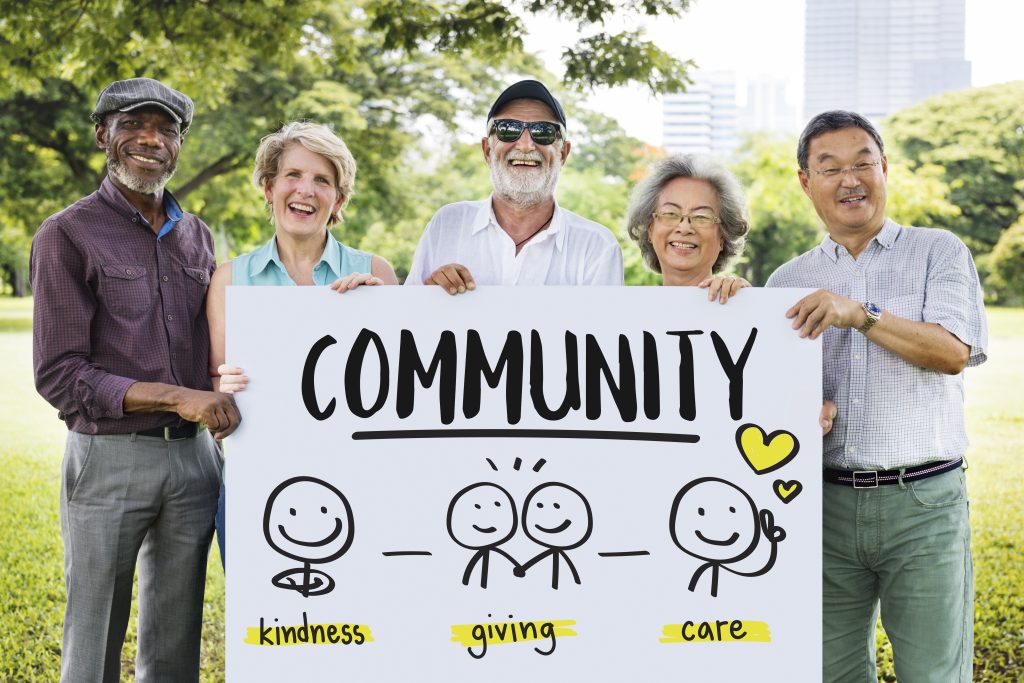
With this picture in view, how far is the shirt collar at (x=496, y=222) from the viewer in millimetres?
2992

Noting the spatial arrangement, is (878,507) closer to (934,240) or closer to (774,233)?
(934,240)

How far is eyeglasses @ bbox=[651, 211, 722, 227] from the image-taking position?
2764 mm

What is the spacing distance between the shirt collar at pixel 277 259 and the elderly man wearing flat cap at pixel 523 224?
272mm

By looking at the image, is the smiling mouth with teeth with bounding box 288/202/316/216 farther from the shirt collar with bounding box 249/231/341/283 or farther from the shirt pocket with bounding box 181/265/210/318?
the shirt pocket with bounding box 181/265/210/318

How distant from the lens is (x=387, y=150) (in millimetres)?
13477

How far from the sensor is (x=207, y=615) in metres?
5.20

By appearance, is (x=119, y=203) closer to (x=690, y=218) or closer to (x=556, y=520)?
(x=556, y=520)

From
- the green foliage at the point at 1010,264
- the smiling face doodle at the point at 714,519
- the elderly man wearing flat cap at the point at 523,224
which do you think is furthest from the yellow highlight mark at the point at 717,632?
the green foliage at the point at 1010,264

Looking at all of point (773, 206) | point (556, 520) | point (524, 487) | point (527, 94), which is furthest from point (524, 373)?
point (773, 206)

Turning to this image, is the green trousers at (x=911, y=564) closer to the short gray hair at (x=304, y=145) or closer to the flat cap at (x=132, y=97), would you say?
the short gray hair at (x=304, y=145)

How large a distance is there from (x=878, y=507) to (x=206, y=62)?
18.2 ft

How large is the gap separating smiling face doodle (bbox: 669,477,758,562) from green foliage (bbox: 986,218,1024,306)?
27564mm

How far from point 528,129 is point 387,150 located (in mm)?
10949

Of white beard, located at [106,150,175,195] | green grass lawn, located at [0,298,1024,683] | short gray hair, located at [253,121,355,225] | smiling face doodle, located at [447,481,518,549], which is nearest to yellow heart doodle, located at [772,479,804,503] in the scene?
smiling face doodle, located at [447,481,518,549]
